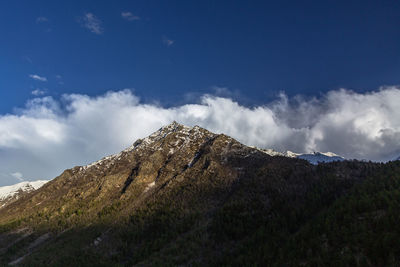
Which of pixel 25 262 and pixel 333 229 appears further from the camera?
A: pixel 25 262

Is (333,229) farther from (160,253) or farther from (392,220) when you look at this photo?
(160,253)

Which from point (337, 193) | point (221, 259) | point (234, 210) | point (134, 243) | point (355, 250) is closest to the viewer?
point (355, 250)

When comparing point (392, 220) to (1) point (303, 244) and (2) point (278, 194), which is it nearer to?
(1) point (303, 244)

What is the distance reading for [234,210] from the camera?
178 m

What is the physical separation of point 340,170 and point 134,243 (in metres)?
184

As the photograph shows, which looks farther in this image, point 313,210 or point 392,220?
point 313,210

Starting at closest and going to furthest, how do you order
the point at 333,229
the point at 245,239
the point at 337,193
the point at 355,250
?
the point at 355,250, the point at 333,229, the point at 245,239, the point at 337,193

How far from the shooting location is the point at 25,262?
178 metres

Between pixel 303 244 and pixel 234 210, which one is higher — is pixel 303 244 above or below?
below

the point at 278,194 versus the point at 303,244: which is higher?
the point at 278,194

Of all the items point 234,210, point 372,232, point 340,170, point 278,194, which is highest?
point 340,170

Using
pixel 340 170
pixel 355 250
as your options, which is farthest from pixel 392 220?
pixel 340 170

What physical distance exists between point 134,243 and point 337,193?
160280 mm

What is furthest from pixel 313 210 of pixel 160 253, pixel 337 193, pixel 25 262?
pixel 25 262
